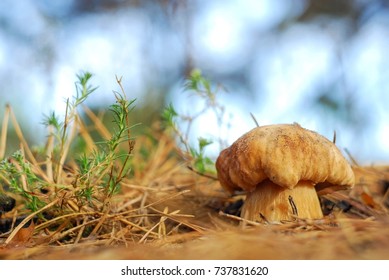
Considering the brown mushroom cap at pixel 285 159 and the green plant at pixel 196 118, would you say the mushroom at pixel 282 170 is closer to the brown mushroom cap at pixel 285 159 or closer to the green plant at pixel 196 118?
the brown mushroom cap at pixel 285 159

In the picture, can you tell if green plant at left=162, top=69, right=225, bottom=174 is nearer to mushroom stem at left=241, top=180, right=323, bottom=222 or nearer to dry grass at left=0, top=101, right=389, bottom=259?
dry grass at left=0, top=101, right=389, bottom=259

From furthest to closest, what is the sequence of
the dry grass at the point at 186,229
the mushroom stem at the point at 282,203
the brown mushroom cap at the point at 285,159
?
1. the mushroom stem at the point at 282,203
2. the brown mushroom cap at the point at 285,159
3. the dry grass at the point at 186,229

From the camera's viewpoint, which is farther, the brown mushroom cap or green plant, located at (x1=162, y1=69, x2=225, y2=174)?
green plant, located at (x1=162, y1=69, x2=225, y2=174)

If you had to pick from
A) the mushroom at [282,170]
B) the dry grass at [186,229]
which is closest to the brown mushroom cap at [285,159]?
the mushroom at [282,170]

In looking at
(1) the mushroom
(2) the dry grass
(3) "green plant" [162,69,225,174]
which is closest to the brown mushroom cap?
(1) the mushroom

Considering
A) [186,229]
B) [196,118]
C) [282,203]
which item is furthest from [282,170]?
[196,118]

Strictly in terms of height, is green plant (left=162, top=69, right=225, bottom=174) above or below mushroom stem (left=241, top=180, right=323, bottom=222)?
above

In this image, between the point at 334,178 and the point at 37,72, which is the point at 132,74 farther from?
the point at 334,178

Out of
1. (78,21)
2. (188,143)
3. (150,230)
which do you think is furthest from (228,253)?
(78,21)
